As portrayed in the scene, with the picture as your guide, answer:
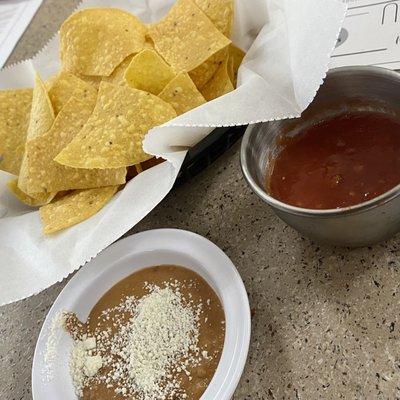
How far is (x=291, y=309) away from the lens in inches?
33.0

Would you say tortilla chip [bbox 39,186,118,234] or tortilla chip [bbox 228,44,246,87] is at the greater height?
tortilla chip [bbox 228,44,246,87]

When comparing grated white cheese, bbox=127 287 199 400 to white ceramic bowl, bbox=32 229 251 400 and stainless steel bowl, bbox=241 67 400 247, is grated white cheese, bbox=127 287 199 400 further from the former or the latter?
stainless steel bowl, bbox=241 67 400 247

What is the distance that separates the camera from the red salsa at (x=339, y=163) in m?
0.76

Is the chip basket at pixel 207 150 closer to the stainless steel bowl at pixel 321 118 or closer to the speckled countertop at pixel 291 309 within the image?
the speckled countertop at pixel 291 309

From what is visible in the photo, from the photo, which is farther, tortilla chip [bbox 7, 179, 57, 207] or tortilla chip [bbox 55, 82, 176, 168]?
tortilla chip [bbox 7, 179, 57, 207]

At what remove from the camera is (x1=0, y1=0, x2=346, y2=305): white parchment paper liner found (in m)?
0.86

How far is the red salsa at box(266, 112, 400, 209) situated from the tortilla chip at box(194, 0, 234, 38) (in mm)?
311

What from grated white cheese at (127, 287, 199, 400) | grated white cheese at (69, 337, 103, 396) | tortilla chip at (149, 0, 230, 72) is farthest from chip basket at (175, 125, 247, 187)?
grated white cheese at (69, 337, 103, 396)

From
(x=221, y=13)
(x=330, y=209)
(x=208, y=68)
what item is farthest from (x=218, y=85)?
(x=330, y=209)

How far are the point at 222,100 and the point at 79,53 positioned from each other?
0.40 meters

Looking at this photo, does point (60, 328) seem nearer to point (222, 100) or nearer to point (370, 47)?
point (222, 100)

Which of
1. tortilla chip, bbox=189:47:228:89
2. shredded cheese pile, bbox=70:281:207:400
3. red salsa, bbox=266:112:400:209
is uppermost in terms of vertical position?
tortilla chip, bbox=189:47:228:89

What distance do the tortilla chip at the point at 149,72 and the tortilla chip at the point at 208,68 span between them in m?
0.05

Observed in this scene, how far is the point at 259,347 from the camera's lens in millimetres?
822
